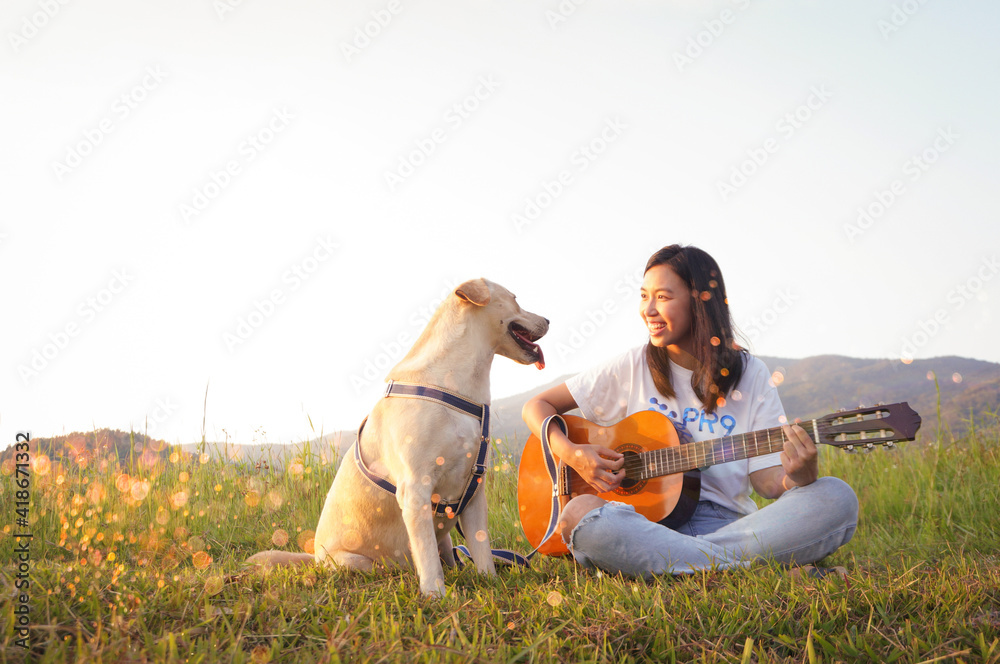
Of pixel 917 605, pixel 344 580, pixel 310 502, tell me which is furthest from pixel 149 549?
pixel 917 605

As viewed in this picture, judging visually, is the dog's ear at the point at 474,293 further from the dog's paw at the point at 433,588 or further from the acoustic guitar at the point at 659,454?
the dog's paw at the point at 433,588

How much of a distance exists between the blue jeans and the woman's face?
45.4 inches

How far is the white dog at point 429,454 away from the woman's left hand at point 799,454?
4.78 ft

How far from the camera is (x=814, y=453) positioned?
306cm

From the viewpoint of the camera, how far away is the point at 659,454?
3.53 metres

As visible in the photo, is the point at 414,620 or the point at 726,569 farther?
the point at 726,569

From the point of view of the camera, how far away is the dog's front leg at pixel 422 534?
8.84 feet

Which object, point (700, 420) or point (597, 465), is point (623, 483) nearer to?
point (597, 465)

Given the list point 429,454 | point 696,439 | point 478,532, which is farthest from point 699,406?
point 429,454

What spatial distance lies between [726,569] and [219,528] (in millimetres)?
3971

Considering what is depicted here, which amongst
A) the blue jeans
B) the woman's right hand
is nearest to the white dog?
the blue jeans

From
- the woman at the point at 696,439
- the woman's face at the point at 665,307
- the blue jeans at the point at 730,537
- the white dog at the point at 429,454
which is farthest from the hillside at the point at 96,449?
the woman's face at the point at 665,307

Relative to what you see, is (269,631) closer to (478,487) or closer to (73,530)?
(478,487)

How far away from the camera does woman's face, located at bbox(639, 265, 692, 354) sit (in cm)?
381
